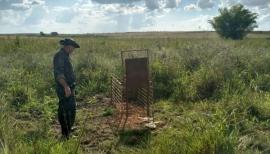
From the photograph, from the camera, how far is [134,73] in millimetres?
8211

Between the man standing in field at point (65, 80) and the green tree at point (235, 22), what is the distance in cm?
4222

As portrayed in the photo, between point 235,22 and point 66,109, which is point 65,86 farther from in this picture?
point 235,22

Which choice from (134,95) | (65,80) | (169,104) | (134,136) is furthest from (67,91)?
(169,104)

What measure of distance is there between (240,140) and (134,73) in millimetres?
3910

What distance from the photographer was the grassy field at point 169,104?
4301 mm

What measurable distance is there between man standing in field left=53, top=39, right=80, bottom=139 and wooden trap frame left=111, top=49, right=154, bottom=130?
112 cm

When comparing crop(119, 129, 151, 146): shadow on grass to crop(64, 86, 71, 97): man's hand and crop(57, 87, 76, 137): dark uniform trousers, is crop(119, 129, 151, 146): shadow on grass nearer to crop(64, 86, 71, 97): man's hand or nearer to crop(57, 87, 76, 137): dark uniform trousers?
crop(57, 87, 76, 137): dark uniform trousers

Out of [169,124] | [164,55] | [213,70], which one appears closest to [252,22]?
[164,55]

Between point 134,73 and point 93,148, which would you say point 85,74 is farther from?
point 93,148

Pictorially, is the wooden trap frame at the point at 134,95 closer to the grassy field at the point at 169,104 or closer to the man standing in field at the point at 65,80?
the grassy field at the point at 169,104

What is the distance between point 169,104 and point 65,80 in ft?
11.7

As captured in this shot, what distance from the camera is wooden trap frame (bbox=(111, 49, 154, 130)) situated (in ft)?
23.8

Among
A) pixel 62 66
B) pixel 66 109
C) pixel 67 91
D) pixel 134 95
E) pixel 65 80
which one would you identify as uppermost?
pixel 62 66

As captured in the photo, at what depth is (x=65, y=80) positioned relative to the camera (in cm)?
586
